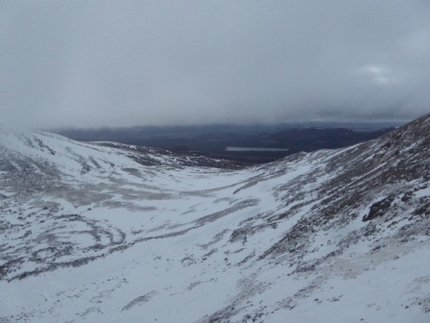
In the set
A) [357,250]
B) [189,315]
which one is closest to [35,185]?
[189,315]

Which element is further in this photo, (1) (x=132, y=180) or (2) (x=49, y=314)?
(1) (x=132, y=180)

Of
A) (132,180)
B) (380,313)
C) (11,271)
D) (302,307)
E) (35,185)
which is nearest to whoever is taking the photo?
(380,313)

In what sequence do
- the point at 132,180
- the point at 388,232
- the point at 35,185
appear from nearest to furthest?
the point at 388,232 → the point at 35,185 → the point at 132,180

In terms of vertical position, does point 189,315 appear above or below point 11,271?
above

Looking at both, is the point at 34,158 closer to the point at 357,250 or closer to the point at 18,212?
the point at 18,212

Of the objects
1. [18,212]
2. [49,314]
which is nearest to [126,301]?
[49,314]

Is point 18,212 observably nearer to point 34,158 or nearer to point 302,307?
point 34,158

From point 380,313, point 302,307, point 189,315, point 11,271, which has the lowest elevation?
point 11,271
